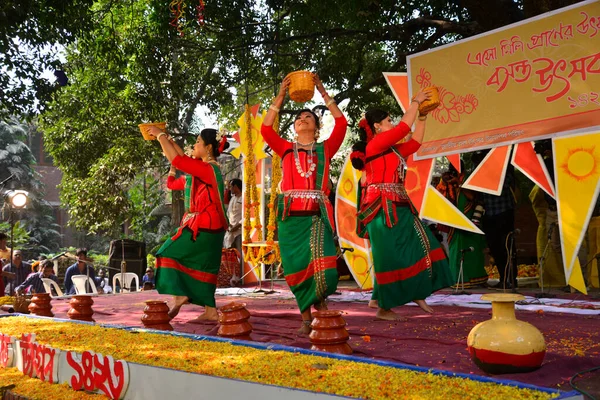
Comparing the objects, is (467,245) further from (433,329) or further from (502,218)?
(433,329)

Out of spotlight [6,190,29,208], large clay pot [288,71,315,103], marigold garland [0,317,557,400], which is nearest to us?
marigold garland [0,317,557,400]

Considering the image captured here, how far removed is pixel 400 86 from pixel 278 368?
5.24 meters

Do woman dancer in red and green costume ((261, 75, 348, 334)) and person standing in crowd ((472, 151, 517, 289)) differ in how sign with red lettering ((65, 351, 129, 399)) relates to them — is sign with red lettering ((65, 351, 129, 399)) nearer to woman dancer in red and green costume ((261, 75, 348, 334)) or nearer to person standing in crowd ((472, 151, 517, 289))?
woman dancer in red and green costume ((261, 75, 348, 334))

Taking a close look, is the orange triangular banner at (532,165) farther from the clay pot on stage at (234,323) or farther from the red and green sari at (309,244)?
the clay pot on stage at (234,323)

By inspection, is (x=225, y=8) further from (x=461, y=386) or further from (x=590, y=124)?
(x=461, y=386)

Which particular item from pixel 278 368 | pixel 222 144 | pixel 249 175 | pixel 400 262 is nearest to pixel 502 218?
pixel 249 175

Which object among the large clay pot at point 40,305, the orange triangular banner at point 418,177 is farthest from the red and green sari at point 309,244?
the orange triangular banner at point 418,177

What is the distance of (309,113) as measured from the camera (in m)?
4.60

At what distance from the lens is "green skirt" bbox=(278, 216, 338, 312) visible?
14.0ft

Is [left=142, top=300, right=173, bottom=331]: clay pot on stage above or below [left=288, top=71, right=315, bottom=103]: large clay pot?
below

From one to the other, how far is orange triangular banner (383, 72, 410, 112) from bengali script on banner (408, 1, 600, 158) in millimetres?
297

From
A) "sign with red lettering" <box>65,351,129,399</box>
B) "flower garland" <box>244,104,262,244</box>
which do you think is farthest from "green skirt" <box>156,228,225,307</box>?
"flower garland" <box>244,104,262,244</box>

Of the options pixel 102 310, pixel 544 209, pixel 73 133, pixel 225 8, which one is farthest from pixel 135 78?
pixel 544 209

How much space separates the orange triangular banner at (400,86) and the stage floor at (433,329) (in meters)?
2.18
